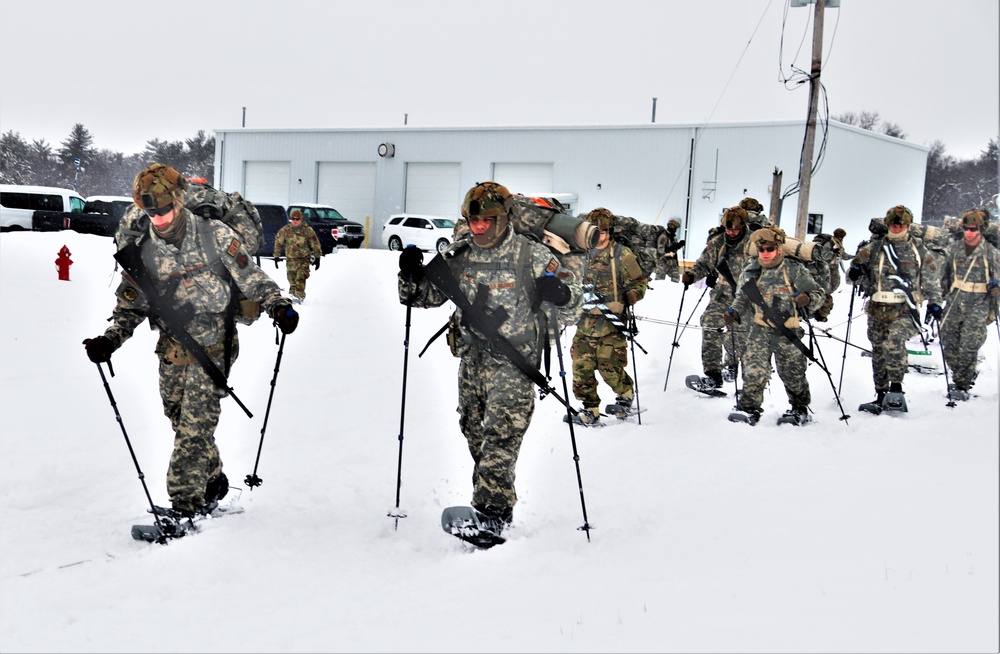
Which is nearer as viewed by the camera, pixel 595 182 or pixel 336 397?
pixel 336 397

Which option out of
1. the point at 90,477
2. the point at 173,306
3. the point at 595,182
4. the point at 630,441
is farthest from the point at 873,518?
the point at 595,182

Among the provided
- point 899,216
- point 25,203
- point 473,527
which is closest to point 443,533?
point 473,527

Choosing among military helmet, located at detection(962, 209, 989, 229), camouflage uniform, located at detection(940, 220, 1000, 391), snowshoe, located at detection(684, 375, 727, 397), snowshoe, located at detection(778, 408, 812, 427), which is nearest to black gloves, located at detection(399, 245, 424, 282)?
snowshoe, located at detection(778, 408, 812, 427)

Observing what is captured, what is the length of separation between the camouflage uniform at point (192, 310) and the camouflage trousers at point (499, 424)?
1.27 metres

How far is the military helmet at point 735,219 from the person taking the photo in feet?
31.9

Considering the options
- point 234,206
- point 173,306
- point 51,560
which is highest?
point 234,206

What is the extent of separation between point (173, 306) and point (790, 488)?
402 cm

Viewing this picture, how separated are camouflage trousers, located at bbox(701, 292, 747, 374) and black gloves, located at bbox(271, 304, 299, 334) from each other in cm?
598

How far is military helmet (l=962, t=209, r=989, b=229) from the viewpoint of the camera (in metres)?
9.95

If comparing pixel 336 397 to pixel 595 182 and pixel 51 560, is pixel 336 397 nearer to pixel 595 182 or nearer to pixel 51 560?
pixel 51 560

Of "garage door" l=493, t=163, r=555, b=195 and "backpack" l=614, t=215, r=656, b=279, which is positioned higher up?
"garage door" l=493, t=163, r=555, b=195

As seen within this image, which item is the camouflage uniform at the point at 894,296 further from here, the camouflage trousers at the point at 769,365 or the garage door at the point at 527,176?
the garage door at the point at 527,176

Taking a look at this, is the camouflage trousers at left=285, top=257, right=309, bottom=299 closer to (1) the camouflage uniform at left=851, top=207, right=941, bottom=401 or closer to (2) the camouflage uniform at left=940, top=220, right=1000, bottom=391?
(1) the camouflage uniform at left=851, top=207, right=941, bottom=401

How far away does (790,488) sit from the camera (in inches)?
233
